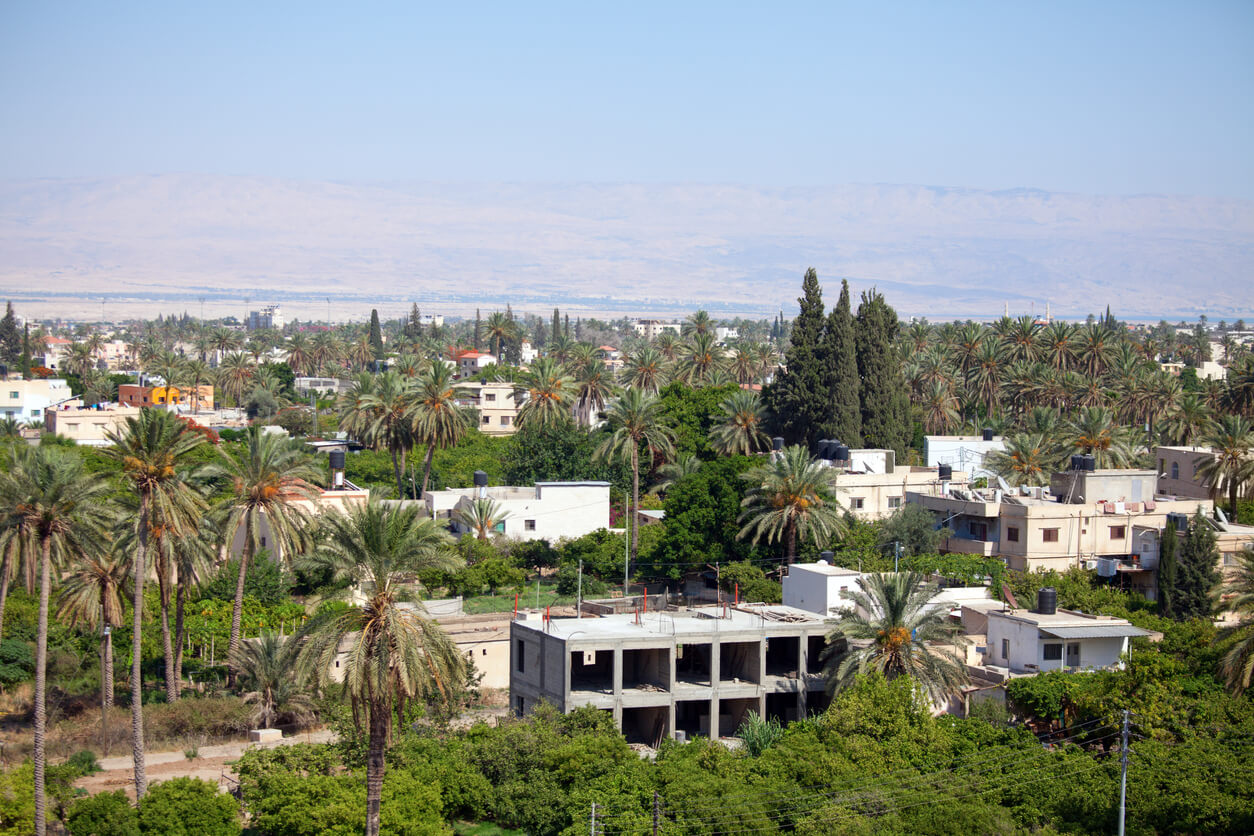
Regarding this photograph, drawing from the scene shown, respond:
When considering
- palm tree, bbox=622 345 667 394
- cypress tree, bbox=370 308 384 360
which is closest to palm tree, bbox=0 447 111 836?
palm tree, bbox=622 345 667 394

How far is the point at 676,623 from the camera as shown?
48156 mm

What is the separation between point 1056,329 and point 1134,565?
54690 millimetres

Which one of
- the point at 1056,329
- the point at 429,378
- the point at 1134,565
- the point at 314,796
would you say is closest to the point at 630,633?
the point at 314,796

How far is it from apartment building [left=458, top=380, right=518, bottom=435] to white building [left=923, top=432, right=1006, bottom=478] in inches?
2023

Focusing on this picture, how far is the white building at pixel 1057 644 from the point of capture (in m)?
45.6

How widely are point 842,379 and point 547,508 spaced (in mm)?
→ 18599

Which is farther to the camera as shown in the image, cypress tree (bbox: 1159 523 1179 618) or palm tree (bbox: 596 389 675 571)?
palm tree (bbox: 596 389 675 571)

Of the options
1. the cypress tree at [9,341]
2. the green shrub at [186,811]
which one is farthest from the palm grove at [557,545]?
the cypress tree at [9,341]

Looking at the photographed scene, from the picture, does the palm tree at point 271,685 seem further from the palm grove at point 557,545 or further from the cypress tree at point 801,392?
the cypress tree at point 801,392

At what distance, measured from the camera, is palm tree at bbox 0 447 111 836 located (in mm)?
36312

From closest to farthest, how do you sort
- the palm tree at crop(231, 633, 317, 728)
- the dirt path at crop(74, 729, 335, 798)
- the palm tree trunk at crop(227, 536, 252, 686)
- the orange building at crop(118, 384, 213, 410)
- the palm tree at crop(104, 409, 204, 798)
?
the palm tree at crop(104, 409, 204, 798) → the dirt path at crop(74, 729, 335, 798) → the palm tree at crop(231, 633, 317, 728) → the palm tree trunk at crop(227, 536, 252, 686) → the orange building at crop(118, 384, 213, 410)

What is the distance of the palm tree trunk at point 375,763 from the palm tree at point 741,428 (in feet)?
159

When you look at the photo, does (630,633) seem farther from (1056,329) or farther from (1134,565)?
(1056,329)

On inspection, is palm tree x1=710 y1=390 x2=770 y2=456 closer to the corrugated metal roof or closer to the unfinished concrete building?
the unfinished concrete building
